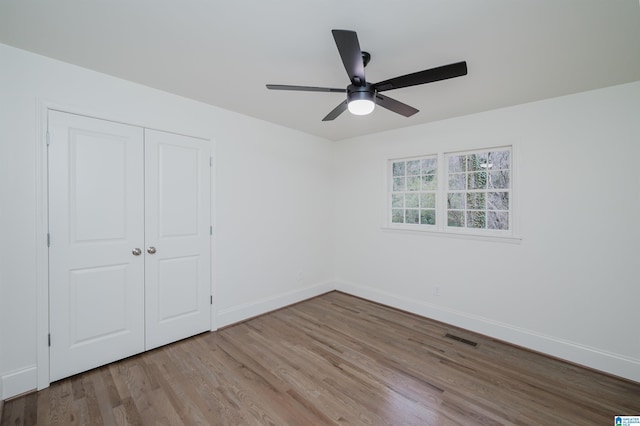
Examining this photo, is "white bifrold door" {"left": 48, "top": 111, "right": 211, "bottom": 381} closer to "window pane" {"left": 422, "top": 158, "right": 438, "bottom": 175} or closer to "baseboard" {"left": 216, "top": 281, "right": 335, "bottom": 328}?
"baseboard" {"left": 216, "top": 281, "right": 335, "bottom": 328}

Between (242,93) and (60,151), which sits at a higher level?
(242,93)

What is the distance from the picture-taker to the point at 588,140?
2607 millimetres

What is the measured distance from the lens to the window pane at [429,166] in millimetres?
3678

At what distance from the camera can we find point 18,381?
2.05m

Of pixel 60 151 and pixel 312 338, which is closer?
pixel 60 151

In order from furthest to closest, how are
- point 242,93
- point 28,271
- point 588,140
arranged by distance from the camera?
point 242,93, point 588,140, point 28,271

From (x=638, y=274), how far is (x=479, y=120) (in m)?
2.07

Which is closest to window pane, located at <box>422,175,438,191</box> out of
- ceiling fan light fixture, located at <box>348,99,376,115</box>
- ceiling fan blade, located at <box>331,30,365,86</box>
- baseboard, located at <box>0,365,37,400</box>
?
ceiling fan light fixture, located at <box>348,99,376,115</box>

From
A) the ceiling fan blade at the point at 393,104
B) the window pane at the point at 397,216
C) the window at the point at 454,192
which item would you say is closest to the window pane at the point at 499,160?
the window at the point at 454,192

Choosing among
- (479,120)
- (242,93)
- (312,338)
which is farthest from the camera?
(479,120)

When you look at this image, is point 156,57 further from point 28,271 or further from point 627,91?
point 627,91

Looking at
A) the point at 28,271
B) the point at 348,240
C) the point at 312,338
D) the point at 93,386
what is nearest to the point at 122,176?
the point at 28,271

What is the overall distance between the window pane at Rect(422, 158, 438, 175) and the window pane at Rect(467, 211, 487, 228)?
744 mm

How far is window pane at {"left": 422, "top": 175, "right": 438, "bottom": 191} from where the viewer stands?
3680 millimetres
